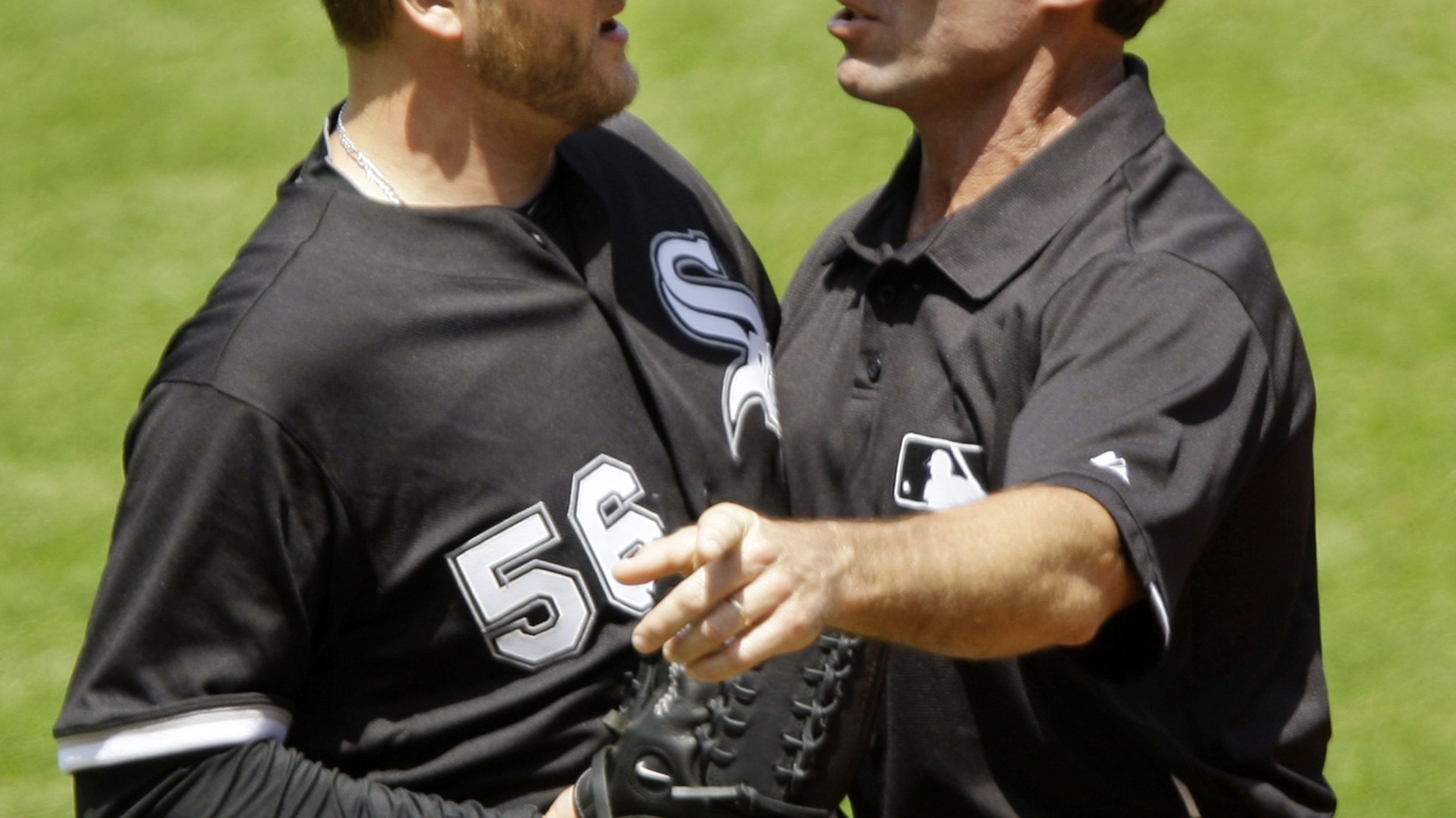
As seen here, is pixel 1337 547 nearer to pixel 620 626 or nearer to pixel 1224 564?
pixel 1224 564

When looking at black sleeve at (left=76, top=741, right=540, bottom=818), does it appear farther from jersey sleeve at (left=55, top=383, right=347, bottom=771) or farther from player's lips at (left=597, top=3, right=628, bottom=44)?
player's lips at (left=597, top=3, right=628, bottom=44)

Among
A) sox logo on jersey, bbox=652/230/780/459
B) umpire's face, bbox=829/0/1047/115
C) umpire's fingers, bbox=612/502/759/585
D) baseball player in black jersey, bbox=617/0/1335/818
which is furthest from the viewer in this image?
umpire's face, bbox=829/0/1047/115

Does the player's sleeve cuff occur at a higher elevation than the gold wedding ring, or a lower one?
lower

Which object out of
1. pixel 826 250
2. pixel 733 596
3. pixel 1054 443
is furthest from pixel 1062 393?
pixel 826 250

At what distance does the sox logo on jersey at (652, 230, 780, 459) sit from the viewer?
2.53m

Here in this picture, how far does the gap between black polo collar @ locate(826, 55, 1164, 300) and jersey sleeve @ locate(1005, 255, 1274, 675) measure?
0.60ft

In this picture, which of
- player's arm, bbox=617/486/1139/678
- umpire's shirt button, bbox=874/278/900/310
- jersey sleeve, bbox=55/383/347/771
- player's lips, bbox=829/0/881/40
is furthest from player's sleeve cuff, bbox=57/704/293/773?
player's lips, bbox=829/0/881/40

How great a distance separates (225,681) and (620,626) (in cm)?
49

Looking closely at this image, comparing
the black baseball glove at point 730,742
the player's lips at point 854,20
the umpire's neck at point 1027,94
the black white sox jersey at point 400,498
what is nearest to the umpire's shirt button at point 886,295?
the umpire's neck at point 1027,94

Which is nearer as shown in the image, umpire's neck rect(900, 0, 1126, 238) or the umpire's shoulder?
umpire's neck rect(900, 0, 1126, 238)

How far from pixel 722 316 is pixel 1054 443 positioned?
2.25 ft

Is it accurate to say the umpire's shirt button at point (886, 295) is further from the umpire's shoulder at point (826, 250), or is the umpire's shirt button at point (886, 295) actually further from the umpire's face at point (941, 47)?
the umpire's face at point (941, 47)

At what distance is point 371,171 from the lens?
7.93 ft

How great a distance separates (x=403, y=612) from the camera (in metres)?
2.25
